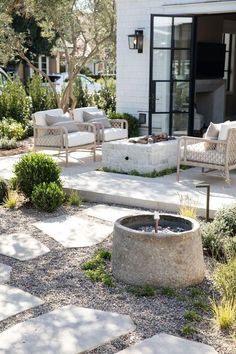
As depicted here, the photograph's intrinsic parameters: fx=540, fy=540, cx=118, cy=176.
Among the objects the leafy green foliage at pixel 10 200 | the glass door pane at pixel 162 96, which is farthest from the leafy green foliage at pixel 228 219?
the glass door pane at pixel 162 96

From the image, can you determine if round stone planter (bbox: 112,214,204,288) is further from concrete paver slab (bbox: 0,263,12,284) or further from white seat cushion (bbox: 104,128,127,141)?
white seat cushion (bbox: 104,128,127,141)

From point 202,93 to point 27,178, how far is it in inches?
302

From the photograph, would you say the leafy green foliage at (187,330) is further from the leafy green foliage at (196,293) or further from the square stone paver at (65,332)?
the leafy green foliage at (196,293)

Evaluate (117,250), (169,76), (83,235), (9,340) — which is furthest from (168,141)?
(9,340)

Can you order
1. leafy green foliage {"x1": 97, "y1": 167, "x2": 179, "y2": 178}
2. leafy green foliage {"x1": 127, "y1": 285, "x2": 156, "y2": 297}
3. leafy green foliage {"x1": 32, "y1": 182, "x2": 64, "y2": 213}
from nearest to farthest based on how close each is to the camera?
1. leafy green foliage {"x1": 127, "y1": 285, "x2": 156, "y2": 297}
2. leafy green foliage {"x1": 32, "y1": 182, "x2": 64, "y2": 213}
3. leafy green foliage {"x1": 97, "y1": 167, "x2": 179, "y2": 178}

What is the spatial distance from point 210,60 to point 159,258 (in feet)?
31.0

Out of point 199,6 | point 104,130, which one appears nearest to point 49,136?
point 104,130

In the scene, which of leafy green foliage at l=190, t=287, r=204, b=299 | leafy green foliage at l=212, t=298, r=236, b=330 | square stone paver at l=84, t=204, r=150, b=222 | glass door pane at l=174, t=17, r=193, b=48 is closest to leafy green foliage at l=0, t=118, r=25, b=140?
glass door pane at l=174, t=17, r=193, b=48

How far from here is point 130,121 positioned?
11219 millimetres

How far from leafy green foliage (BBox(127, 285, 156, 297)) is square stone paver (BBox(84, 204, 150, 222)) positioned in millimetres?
1757

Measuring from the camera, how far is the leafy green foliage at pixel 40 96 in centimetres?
1252

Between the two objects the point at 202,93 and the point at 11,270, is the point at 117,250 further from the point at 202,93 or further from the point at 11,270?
the point at 202,93

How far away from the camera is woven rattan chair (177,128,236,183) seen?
279 inches

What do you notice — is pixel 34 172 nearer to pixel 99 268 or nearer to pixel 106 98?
pixel 99 268
